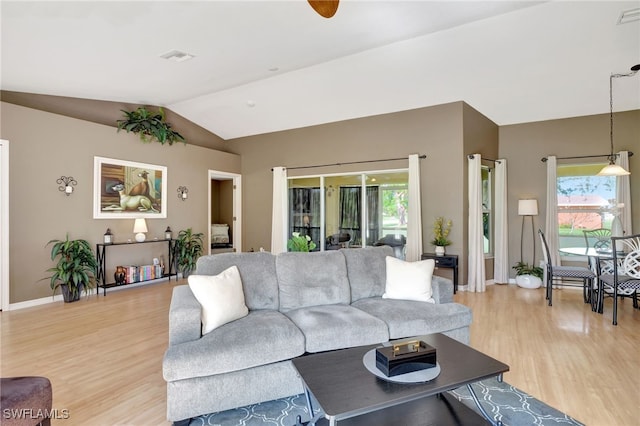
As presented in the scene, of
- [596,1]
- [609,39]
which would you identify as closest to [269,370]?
[596,1]

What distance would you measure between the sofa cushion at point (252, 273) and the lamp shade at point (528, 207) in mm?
5040

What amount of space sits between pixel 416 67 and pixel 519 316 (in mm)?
3612

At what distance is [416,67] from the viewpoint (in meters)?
4.75

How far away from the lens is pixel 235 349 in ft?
6.89

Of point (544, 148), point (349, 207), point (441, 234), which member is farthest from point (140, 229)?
point (544, 148)

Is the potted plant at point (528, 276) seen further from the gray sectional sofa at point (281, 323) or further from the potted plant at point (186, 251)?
the potted plant at point (186, 251)

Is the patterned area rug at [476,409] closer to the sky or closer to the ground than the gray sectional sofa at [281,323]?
closer to the ground

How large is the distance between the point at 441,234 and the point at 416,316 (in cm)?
329

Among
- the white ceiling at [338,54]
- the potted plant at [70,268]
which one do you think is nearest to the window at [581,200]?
the white ceiling at [338,54]

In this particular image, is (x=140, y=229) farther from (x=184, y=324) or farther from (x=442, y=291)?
(x=442, y=291)

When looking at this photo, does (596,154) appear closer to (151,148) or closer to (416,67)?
(416,67)

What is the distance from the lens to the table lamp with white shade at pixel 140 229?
566 centimetres

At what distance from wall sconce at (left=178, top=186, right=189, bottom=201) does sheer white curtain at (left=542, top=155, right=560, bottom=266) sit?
22.7 feet

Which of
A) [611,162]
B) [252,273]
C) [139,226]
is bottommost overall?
[252,273]
